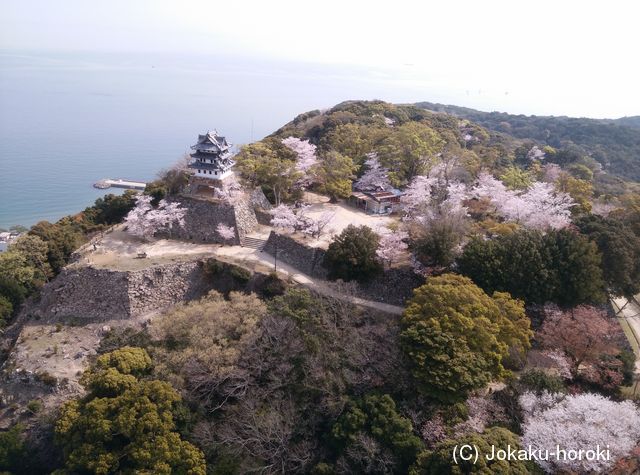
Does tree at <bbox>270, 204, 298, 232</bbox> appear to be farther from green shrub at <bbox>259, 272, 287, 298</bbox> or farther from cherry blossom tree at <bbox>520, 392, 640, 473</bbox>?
cherry blossom tree at <bbox>520, 392, 640, 473</bbox>

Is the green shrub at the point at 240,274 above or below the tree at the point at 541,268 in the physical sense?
below

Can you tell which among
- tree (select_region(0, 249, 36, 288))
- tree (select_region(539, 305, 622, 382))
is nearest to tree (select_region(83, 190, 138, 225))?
tree (select_region(0, 249, 36, 288))

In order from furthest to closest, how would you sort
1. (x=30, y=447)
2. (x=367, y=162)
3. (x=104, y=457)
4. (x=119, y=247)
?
1. (x=367, y=162)
2. (x=119, y=247)
3. (x=30, y=447)
4. (x=104, y=457)

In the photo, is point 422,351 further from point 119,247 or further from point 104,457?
point 119,247

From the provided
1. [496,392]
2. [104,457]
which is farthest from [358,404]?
[104,457]

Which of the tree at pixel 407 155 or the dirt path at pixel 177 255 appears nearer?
the dirt path at pixel 177 255

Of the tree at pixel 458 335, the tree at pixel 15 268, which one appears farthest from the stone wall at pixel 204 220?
the tree at pixel 458 335

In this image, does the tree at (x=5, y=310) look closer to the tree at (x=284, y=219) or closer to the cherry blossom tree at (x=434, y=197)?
the tree at (x=284, y=219)
